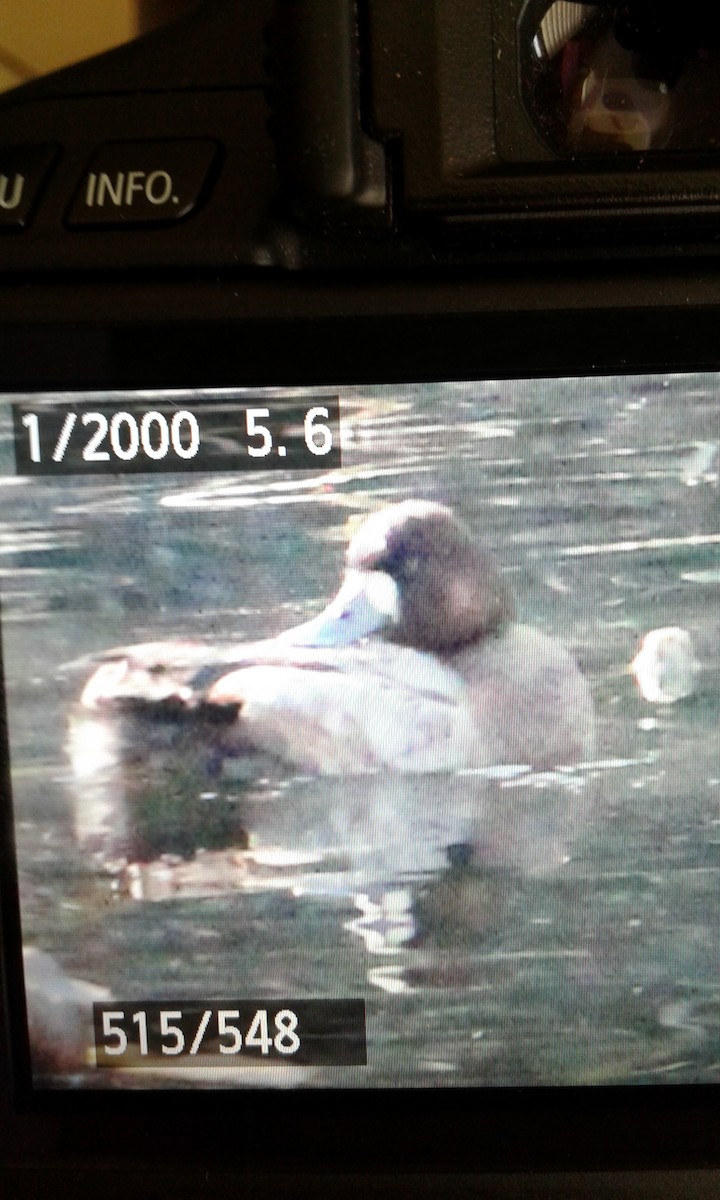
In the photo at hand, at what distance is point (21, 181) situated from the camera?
35cm

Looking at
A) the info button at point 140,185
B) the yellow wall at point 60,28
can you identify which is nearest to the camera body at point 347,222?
the info button at point 140,185

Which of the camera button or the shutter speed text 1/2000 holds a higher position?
the camera button

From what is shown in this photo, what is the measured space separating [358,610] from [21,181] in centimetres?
16

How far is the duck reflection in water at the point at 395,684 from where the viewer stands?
37 centimetres

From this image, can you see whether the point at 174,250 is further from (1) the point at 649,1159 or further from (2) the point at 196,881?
(1) the point at 649,1159

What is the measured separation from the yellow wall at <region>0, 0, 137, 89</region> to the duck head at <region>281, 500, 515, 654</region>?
0.80 ft

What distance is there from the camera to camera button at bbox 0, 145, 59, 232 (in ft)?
1.15

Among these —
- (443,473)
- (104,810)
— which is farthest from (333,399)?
(104,810)

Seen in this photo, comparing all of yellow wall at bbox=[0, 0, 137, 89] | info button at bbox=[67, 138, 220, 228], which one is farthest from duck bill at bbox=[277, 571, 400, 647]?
yellow wall at bbox=[0, 0, 137, 89]

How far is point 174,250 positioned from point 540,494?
0.44ft

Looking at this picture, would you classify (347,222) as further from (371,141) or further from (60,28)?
(60,28)

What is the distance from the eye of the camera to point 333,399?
36cm

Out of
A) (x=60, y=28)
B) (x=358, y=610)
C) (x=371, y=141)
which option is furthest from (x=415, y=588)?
(x=60, y=28)

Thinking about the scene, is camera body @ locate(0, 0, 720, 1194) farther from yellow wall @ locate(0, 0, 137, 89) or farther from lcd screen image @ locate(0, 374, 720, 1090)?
yellow wall @ locate(0, 0, 137, 89)
